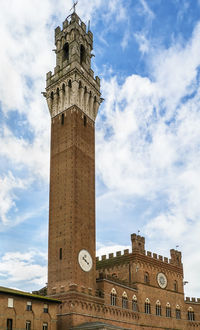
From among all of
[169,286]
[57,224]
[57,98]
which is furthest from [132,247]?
[57,98]

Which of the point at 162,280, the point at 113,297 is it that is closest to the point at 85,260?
the point at 113,297

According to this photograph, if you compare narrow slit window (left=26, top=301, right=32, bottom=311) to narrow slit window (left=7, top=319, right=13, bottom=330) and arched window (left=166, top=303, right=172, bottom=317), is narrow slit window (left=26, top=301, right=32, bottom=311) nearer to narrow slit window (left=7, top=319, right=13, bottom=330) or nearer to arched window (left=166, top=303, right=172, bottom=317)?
narrow slit window (left=7, top=319, right=13, bottom=330)

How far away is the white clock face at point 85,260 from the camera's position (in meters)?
44.1

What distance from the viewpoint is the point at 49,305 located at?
39344mm

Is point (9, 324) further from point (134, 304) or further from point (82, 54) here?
point (82, 54)

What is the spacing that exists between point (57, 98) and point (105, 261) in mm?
25751

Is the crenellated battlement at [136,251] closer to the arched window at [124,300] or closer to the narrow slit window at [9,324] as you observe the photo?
the arched window at [124,300]

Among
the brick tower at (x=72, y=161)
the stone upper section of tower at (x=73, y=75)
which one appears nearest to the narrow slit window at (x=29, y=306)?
the brick tower at (x=72, y=161)

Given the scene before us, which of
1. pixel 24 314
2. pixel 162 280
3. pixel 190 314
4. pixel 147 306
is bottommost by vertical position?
pixel 24 314

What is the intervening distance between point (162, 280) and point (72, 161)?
2512 cm

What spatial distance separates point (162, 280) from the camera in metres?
59.1

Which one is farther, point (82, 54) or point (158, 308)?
point (82, 54)

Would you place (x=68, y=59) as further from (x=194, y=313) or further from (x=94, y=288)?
(x=194, y=313)

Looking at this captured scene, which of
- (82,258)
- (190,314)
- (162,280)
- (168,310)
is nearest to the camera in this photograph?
(82,258)
